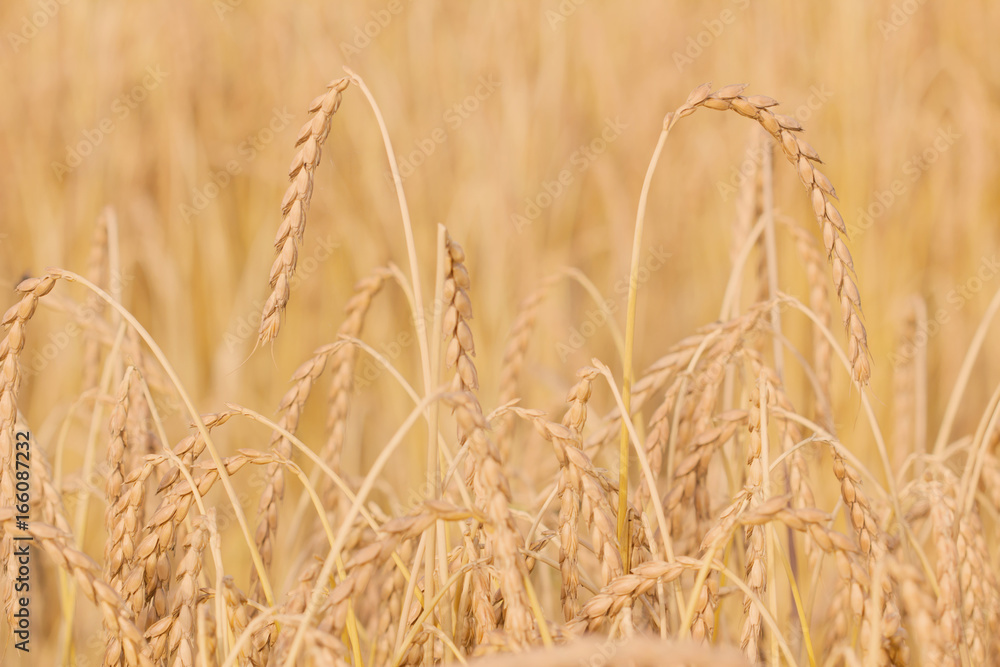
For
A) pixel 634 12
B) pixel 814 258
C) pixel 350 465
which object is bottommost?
pixel 350 465

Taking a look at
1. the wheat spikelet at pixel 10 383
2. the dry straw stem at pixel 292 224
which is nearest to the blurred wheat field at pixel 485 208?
the wheat spikelet at pixel 10 383

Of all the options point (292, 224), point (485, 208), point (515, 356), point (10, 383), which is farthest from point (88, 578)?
point (485, 208)

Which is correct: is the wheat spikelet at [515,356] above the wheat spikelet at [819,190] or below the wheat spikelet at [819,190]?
below

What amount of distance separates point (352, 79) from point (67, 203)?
1.83 metres

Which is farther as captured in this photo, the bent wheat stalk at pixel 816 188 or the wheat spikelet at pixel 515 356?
the wheat spikelet at pixel 515 356

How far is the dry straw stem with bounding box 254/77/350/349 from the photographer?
0.74 m

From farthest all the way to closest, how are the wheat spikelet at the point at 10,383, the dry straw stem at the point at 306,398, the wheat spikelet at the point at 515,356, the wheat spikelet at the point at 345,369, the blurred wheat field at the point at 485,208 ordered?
the blurred wheat field at the point at 485,208 < the wheat spikelet at the point at 515,356 < the wheat spikelet at the point at 345,369 < the dry straw stem at the point at 306,398 < the wheat spikelet at the point at 10,383

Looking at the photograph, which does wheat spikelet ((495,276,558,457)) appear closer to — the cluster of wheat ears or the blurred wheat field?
the cluster of wheat ears

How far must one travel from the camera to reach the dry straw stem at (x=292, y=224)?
29.1 inches

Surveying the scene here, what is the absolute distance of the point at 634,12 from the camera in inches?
120

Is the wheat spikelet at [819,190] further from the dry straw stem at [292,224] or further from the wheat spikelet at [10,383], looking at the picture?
the wheat spikelet at [10,383]

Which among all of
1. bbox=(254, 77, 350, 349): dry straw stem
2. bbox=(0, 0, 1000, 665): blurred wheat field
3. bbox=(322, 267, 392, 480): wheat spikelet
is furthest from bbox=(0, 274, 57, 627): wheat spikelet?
bbox=(0, 0, 1000, 665): blurred wheat field

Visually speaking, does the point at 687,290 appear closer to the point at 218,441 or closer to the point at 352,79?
the point at 218,441

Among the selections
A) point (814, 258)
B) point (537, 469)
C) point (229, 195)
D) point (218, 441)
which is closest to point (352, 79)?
point (814, 258)
